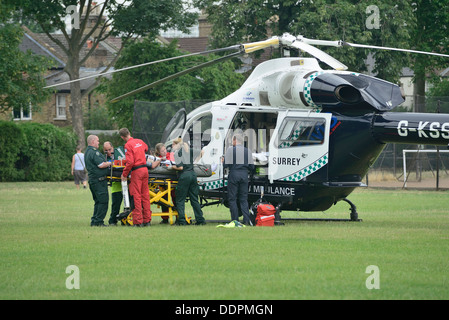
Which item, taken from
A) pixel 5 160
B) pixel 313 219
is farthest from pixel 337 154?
pixel 5 160

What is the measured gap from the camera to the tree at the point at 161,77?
3872 centimetres

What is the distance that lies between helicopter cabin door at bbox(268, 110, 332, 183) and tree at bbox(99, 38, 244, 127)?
815 inches

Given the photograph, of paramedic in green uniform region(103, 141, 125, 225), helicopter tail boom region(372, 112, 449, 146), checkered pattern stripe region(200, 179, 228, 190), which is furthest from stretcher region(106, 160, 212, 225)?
helicopter tail boom region(372, 112, 449, 146)

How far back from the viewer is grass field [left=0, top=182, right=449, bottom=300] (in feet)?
30.8

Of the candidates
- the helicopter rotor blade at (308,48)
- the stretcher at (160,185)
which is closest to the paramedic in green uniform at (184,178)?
the stretcher at (160,185)

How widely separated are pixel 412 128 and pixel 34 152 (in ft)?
91.4

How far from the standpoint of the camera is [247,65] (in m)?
46.7

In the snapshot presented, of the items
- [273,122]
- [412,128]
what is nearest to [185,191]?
[273,122]

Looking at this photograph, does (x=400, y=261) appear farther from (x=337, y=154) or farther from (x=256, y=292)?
(x=337, y=154)

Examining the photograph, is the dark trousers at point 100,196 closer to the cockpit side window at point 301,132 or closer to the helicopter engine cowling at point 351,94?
the cockpit side window at point 301,132

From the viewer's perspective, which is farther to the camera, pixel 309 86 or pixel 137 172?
pixel 309 86

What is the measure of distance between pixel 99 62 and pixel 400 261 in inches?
2509

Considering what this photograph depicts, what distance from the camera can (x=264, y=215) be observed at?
17281 mm

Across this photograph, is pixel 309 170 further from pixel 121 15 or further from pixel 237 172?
pixel 121 15
